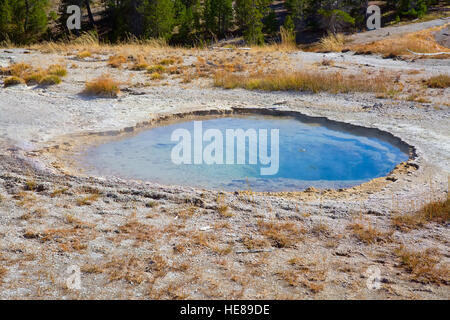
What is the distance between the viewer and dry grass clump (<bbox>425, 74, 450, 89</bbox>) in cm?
1240

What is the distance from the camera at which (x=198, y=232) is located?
505cm

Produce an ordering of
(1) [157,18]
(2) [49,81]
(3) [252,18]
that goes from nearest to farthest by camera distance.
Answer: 1. (2) [49,81]
2. (1) [157,18]
3. (3) [252,18]

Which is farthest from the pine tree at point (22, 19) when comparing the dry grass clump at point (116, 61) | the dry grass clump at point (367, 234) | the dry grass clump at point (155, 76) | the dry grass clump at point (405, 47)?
the dry grass clump at point (367, 234)

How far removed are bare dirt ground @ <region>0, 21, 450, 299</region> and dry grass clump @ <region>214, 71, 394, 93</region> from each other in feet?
10.7

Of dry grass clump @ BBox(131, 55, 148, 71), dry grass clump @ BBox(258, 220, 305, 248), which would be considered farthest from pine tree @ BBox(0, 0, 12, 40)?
dry grass clump @ BBox(258, 220, 305, 248)

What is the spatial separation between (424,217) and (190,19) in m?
32.2

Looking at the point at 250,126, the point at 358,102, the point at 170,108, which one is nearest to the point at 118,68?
the point at 170,108

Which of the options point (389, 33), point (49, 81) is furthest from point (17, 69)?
point (389, 33)

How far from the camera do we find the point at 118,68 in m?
14.7

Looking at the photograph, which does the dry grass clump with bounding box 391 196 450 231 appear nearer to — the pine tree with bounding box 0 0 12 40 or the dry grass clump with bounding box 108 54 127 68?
the dry grass clump with bounding box 108 54 127 68

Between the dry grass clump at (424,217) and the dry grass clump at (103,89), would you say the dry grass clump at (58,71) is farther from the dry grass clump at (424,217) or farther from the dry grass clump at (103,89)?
the dry grass clump at (424,217)

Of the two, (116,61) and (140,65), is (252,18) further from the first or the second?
(140,65)

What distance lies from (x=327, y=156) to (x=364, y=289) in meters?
4.26

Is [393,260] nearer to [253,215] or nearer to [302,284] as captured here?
[302,284]
